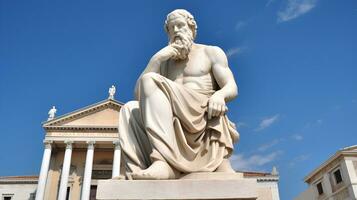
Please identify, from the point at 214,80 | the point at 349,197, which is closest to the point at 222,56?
the point at 214,80

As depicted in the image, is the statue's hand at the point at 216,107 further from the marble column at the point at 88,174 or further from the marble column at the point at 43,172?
the marble column at the point at 43,172

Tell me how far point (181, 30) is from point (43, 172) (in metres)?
30.2

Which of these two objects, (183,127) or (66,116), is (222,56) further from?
(66,116)

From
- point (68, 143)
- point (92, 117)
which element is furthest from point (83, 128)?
point (92, 117)

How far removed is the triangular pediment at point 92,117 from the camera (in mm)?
32812

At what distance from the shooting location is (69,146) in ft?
104

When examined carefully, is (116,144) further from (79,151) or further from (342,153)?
(342,153)

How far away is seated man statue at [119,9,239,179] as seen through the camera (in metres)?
2.08

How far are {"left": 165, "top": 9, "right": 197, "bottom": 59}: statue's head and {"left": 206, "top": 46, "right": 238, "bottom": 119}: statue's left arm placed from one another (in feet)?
0.71

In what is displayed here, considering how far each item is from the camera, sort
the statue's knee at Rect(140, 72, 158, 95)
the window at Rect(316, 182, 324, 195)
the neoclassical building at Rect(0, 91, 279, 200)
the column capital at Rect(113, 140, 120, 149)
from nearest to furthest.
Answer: the statue's knee at Rect(140, 72, 158, 95), the window at Rect(316, 182, 324, 195), the neoclassical building at Rect(0, 91, 279, 200), the column capital at Rect(113, 140, 120, 149)

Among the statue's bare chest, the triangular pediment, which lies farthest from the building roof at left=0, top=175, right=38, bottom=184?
the statue's bare chest

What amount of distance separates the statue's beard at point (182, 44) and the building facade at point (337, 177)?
25.0 m

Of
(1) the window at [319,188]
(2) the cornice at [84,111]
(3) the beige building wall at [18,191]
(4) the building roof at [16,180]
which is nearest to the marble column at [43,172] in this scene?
(2) the cornice at [84,111]

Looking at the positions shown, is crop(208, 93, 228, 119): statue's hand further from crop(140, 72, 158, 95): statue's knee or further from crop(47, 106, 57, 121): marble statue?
crop(47, 106, 57, 121): marble statue
